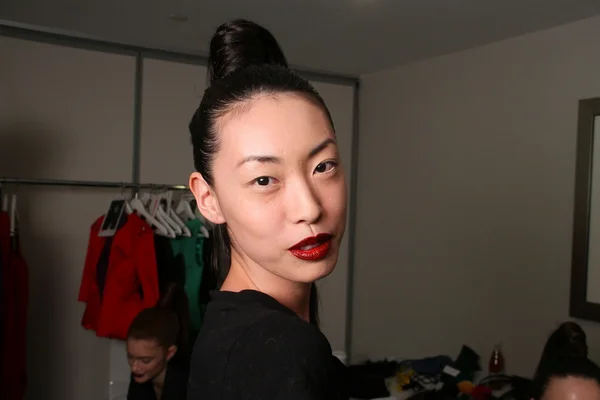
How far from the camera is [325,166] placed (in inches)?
24.7

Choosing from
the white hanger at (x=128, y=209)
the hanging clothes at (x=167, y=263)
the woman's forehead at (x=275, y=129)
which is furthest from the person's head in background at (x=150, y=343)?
the woman's forehead at (x=275, y=129)

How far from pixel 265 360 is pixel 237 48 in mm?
433

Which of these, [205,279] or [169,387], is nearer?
[169,387]

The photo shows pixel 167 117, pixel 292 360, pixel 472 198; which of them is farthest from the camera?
pixel 167 117

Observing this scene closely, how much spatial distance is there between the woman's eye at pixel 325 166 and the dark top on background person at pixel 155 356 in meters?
1.32

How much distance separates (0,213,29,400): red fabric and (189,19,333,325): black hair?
4.78 ft

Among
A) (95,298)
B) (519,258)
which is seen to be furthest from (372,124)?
(95,298)

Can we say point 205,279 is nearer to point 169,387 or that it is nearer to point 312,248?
point 169,387

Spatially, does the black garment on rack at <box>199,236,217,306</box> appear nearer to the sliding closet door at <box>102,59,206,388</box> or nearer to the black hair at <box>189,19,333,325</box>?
the sliding closet door at <box>102,59,206,388</box>

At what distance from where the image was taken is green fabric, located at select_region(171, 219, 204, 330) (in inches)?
88.7

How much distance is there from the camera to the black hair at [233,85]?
643 mm

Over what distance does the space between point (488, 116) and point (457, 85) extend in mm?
247

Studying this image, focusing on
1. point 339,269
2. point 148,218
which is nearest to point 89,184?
point 148,218

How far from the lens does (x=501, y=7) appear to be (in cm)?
194
